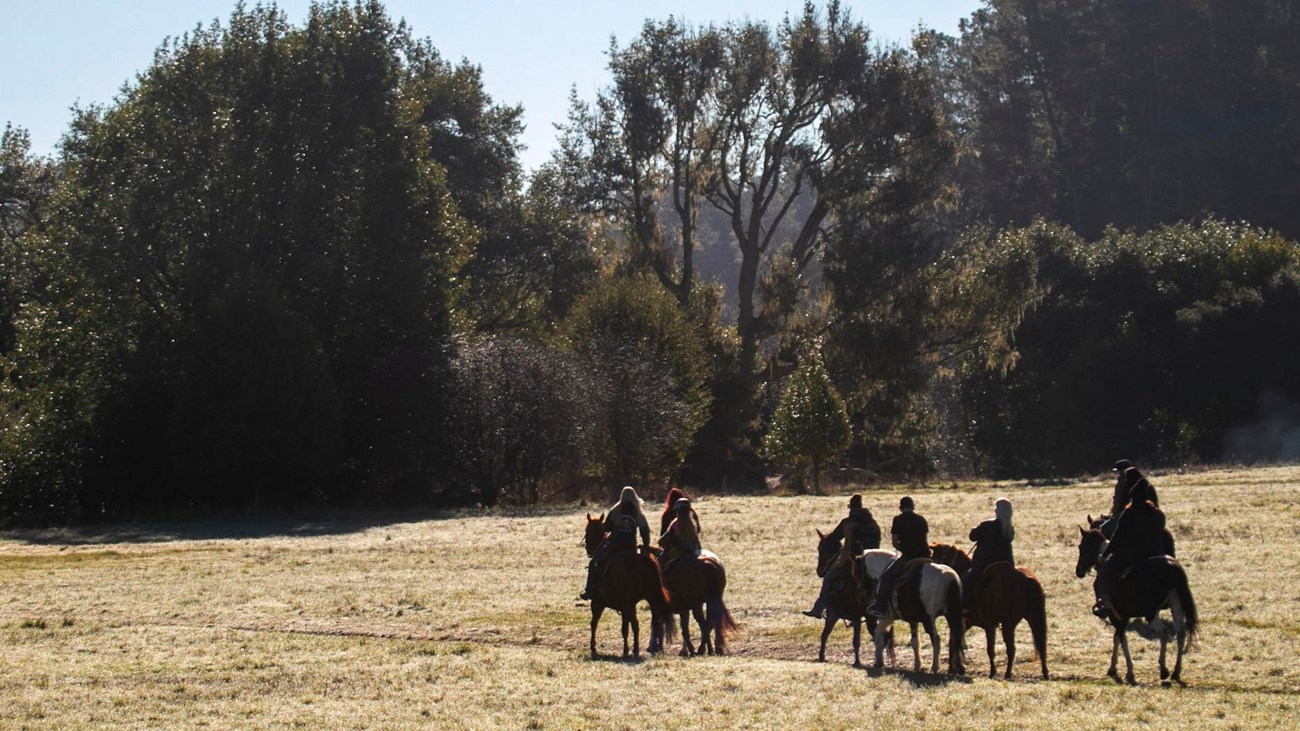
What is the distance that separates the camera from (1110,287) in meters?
71.2

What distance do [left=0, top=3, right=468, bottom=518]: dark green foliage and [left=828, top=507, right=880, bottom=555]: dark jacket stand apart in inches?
1315

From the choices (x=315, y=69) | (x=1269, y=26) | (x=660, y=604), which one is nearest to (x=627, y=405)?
(x=315, y=69)

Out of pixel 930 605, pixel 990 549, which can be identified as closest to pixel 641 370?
pixel 990 549

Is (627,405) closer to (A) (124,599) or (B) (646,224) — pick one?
(B) (646,224)

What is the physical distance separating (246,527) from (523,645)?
87.8 ft

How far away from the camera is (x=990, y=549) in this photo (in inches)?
701

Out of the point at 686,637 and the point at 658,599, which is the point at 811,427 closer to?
the point at 686,637

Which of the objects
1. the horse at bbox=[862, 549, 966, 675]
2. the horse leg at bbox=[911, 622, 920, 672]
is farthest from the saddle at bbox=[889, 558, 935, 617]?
the horse leg at bbox=[911, 622, 920, 672]

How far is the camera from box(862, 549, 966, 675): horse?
17.5 m

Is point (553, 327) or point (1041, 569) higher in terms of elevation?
point (553, 327)

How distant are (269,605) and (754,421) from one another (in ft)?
145

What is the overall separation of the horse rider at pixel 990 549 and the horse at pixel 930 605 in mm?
192

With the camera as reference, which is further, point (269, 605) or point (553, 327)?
point (553, 327)

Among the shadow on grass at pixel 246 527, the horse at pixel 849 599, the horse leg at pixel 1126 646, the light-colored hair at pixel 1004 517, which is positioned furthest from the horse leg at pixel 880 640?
the shadow on grass at pixel 246 527
